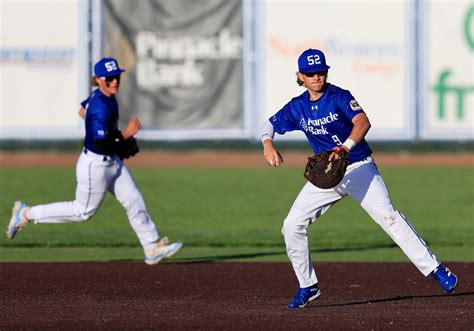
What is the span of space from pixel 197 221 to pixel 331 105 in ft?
21.3

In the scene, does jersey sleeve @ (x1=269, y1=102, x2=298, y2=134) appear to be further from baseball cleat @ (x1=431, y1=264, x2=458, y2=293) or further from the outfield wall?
the outfield wall

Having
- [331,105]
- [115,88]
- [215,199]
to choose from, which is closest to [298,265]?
[331,105]

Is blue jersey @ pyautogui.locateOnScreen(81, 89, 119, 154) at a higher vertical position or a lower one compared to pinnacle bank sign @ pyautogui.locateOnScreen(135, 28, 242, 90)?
lower

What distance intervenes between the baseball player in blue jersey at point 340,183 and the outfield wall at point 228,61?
45.8 feet

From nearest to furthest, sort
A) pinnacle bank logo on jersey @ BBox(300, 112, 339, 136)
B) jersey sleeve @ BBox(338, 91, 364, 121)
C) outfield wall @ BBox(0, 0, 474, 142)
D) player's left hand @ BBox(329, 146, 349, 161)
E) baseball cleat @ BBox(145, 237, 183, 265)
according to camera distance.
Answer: player's left hand @ BBox(329, 146, 349, 161) → jersey sleeve @ BBox(338, 91, 364, 121) → pinnacle bank logo on jersey @ BBox(300, 112, 339, 136) → baseball cleat @ BBox(145, 237, 183, 265) → outfield wall @ BBox(0, 0, 474, 142)

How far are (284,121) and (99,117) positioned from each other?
238 cm

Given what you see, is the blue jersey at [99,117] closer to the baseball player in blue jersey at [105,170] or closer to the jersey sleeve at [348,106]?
the baseball player in blue jersey at [105,170]

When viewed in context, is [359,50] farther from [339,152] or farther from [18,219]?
[339,152]

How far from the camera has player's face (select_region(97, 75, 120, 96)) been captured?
10344mm

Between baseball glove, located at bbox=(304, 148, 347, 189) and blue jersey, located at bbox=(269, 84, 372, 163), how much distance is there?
209mm

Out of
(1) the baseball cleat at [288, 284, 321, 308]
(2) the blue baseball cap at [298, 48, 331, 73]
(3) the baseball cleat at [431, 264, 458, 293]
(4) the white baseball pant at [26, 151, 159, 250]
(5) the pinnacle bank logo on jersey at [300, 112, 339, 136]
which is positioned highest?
(2) the blue baseball cap at [298, 48, 331, 73]

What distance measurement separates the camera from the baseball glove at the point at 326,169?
780 centimetres

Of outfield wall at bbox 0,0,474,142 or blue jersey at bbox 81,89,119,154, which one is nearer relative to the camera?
blue jersey at bbox 81,89,119,154

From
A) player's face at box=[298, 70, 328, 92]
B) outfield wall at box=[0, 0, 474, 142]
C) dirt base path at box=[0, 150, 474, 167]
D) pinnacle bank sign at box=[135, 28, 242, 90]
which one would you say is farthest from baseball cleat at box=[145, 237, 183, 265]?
pinnacle bank sign at box=[135, 28, 242, 90]
